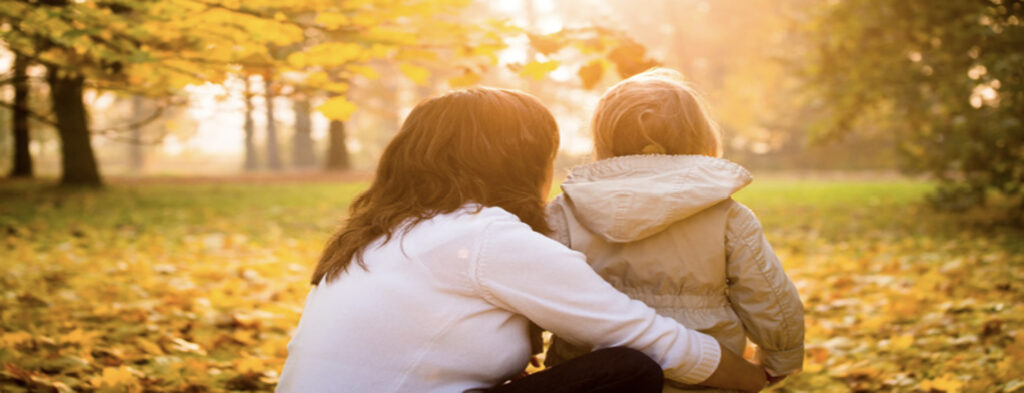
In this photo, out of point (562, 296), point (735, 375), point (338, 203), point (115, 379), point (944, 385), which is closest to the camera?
point (562, 296)

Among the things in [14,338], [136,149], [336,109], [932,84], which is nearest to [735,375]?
[336,109]

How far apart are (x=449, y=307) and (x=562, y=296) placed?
262mm

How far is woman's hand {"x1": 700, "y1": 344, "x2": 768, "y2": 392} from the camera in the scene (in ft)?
6.35

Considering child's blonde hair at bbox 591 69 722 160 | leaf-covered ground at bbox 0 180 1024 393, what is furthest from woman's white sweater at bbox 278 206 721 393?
leaf-covered ground at bbox 0 180 1024 393

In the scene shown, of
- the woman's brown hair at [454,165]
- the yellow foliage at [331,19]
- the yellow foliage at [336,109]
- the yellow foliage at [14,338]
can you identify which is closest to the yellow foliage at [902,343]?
the woman's brown hair at [454,165]

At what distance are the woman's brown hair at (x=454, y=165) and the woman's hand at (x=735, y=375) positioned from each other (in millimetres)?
604

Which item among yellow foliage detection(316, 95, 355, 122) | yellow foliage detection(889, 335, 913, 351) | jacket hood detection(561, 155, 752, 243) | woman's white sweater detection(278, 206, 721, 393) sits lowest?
yellow foliage detection(889, 335, 913, 351)

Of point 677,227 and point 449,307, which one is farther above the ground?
point 677,227

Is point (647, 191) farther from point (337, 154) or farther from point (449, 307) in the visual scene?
point (337, 154)

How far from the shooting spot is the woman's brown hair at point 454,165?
181 cm

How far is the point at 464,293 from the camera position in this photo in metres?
1.69

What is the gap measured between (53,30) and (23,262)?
8.88 feet

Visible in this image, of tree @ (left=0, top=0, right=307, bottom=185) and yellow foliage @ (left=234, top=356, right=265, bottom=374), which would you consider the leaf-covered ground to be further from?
tree @ (left=0, top=0, right=307, bottom=185)

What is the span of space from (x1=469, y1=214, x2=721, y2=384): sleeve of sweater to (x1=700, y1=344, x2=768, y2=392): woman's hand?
17 cm
